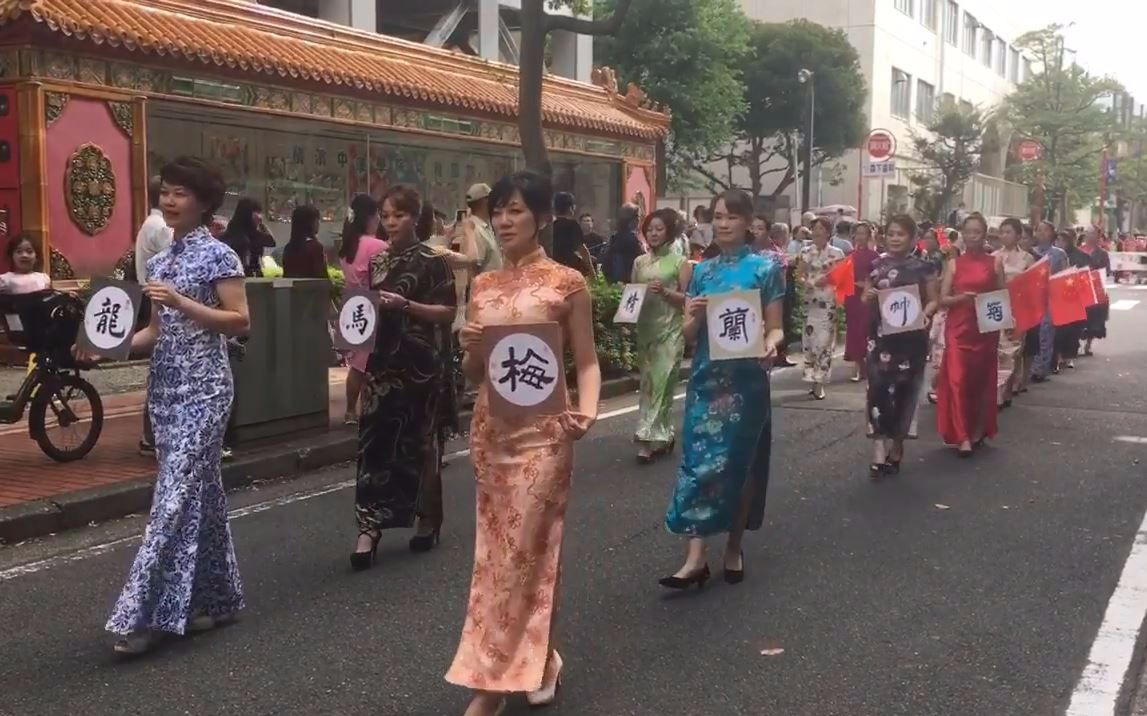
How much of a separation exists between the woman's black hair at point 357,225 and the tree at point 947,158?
122 ft

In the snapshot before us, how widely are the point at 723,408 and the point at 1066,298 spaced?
760 cm

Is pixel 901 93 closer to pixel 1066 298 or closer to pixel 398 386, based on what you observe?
pixel 1066 298

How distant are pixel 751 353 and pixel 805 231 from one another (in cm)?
1274

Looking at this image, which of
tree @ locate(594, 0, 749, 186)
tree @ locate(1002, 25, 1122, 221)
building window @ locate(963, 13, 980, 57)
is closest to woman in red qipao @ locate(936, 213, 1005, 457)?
tree @ locate(594, 0, 749, 186)

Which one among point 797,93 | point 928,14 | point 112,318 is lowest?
point 112,318

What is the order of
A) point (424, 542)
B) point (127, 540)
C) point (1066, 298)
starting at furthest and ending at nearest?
point (1066, 298), point (127, 540), point (424, 542)

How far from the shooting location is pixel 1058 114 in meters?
51.4

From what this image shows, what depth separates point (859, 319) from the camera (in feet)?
41.7

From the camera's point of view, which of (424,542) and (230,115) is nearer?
(424,542)

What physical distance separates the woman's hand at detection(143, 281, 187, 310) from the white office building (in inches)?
1367

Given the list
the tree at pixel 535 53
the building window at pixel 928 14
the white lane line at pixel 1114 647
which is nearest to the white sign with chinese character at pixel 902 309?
the white lane line at pixel 1114 647

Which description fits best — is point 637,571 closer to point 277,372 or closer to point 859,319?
point 277,372

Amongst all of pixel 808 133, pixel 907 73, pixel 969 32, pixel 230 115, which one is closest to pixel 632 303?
pixel 230 115

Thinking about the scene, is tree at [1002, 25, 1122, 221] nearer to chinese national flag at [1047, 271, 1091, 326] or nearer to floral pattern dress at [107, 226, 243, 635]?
chinese national flag at [1047, 271, 1091, 326]
